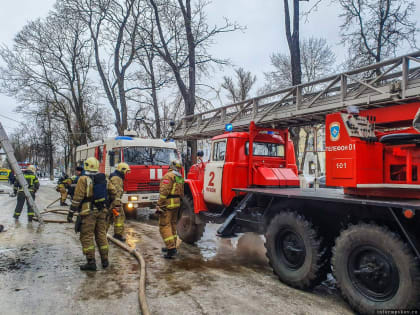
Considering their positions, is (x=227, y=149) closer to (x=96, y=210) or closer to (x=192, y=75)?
(x=96, y=210)

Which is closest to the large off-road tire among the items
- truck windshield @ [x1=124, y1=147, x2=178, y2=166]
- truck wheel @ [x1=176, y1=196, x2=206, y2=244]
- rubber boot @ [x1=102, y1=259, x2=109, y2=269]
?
truck wheel @ [x1=176, y1=196, x2=206, y2=244]

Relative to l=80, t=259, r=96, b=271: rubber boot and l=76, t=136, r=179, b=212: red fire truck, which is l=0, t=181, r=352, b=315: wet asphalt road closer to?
l=80, t=259, r=96, b=271: rubber boot

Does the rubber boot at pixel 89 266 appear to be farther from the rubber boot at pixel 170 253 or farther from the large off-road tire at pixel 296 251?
the large off-road tire at pixel 296 251

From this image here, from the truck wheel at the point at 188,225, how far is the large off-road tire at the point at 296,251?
2.43 m

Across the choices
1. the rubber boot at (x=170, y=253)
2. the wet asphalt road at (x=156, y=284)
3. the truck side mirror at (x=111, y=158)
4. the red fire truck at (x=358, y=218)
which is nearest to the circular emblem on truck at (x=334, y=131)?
the red fire truck at (x=358, y=218)

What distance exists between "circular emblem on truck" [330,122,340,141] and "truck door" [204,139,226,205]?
2493 mm

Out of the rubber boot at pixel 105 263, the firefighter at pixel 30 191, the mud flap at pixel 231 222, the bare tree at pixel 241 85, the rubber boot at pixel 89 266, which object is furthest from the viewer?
the bare tree at pixel 241 85

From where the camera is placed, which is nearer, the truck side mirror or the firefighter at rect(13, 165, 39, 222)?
the firefighter at rect(13, 165, 39, 222)

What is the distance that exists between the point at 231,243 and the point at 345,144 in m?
4.29

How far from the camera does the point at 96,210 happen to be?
18.4 ft

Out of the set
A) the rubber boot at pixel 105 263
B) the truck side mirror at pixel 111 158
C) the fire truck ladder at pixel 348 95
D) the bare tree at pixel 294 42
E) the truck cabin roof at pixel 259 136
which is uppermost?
the bare tree at pixel 294 42

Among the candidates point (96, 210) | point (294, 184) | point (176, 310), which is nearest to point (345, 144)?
point (294, 184)

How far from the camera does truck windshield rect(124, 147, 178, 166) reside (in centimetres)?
1115

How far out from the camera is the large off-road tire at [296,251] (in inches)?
174
